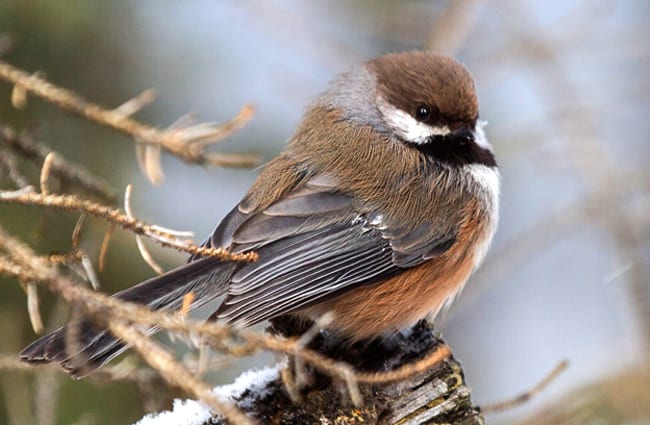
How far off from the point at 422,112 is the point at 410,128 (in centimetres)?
9

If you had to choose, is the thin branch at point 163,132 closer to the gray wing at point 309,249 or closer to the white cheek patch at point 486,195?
the gray wing at point 309,249

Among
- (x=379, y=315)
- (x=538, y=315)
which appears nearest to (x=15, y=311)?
(x=379, y=315)

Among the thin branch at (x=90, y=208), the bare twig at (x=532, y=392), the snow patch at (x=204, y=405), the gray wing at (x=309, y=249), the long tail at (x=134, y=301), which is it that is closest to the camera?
the thin branch at (x=90, y=208)

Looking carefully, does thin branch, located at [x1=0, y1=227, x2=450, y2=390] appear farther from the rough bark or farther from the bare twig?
the bare twig

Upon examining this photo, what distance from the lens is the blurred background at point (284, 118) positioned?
12.1ft

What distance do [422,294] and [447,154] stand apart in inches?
26.8

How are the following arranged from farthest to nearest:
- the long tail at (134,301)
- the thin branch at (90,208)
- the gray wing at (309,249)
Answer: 1. the gray wing at (309,249)
2. the long tail at (134,301)
3. the thin branch at (90,208)

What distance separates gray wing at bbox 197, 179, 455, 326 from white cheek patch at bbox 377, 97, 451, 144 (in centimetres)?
43

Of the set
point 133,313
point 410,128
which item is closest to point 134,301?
point 133,313

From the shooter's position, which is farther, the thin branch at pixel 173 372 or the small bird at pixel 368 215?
the small bird at pixel 368 215

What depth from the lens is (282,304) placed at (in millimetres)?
2994

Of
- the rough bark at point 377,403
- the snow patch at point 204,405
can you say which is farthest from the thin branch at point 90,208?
the rough bark at point 377,403

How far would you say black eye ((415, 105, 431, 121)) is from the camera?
361cm

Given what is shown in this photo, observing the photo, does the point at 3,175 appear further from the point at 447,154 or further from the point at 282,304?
the point at 447,154
